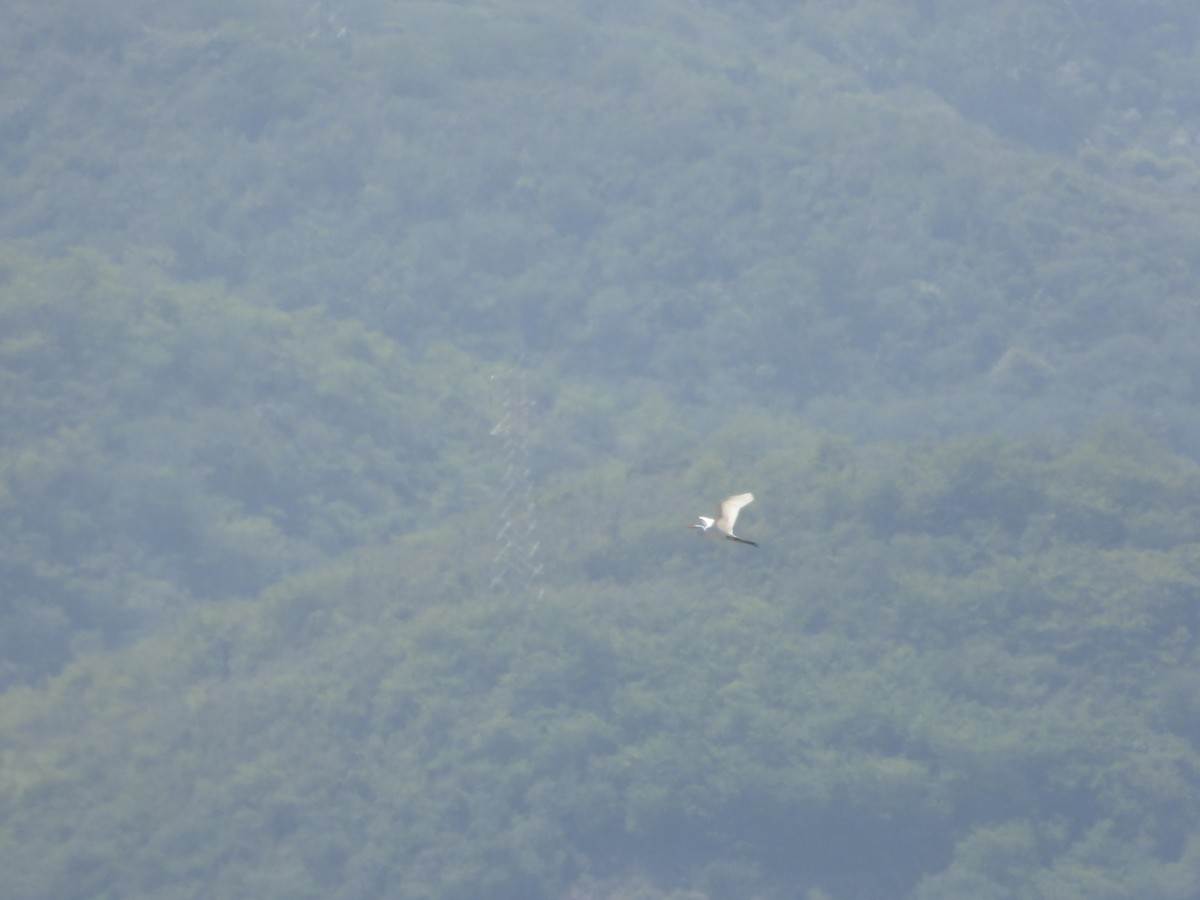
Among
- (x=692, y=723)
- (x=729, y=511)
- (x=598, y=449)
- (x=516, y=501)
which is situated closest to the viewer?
(x=729, y=511)

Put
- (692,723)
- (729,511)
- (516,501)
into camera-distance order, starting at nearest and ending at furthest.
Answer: (729,511), (692,723), (516,501)

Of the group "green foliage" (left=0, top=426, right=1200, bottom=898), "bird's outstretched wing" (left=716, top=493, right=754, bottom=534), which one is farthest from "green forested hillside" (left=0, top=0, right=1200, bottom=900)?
"bird's outstretched wing" (left=716, top=493, right=754, bottom=534)

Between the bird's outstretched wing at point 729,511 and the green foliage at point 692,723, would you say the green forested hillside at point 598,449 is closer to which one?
the green foliage at point 692,723

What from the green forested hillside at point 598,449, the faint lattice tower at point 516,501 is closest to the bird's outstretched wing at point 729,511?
the green forested hillside at point 598,449

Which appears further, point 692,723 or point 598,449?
point 598,449

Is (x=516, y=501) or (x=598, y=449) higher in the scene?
(x=516, y=501)

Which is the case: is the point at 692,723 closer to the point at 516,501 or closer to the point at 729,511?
the point at 516,501

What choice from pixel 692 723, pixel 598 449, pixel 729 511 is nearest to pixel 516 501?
pixel 598 449

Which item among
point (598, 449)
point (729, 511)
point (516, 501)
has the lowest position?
point (598, 449)
